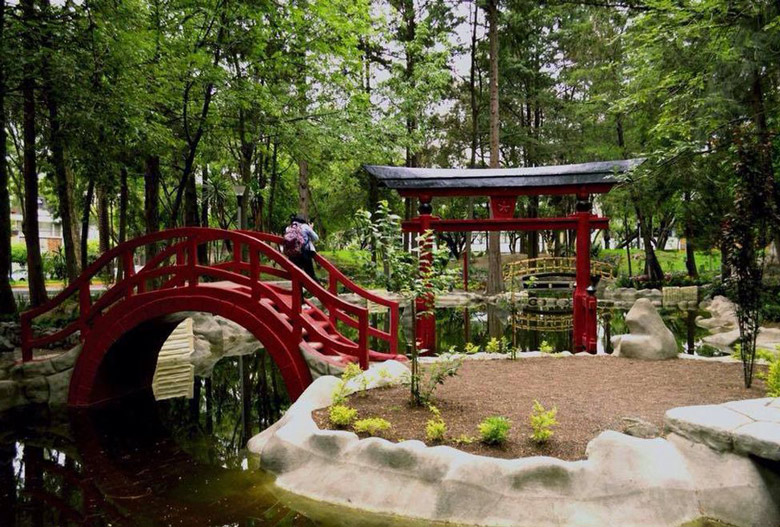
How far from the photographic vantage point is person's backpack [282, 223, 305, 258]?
9227 millimetres

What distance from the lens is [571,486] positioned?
465cm

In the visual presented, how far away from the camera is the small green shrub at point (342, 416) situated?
5881 millimetres

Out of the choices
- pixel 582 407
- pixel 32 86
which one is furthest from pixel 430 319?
pixel 32 86

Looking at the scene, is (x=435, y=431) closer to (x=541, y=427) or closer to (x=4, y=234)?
(x=541, y=427)

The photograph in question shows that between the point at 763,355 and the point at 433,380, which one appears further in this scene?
the point at 763,355

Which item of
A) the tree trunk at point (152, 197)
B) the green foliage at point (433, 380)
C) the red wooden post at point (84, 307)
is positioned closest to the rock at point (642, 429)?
the green foliage at point (433, 380)

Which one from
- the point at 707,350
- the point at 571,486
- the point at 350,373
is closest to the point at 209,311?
the point at 350,373

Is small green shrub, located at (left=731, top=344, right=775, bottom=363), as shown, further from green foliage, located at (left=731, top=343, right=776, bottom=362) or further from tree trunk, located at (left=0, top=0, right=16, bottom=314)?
tree trunk, located at (left=0, top=0, right=16, bottom=314)

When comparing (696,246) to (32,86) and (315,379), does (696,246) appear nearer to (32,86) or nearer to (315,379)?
(315,379)

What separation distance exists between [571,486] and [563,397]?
213 cm

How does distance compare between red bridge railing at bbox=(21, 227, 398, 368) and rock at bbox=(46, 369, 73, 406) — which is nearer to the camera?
red bridge railing at bbox=(21, 227, 398, 368)

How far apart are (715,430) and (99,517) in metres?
5.87

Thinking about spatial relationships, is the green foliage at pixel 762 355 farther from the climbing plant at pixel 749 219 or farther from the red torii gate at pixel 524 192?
the red torii gate at pixel 524 192

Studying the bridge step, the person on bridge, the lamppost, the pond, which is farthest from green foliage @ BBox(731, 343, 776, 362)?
the bridge step
